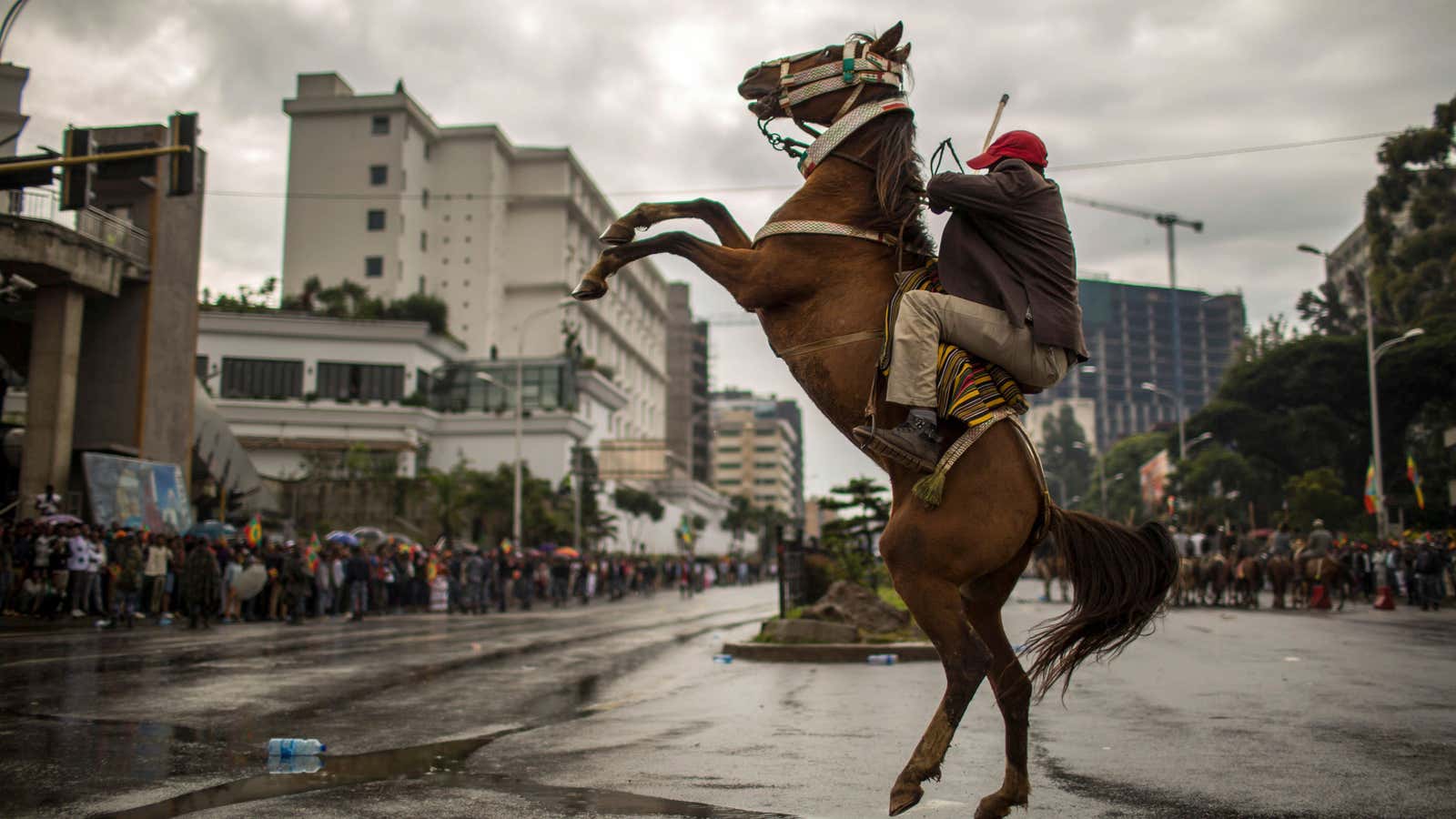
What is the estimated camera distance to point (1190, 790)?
206 inches

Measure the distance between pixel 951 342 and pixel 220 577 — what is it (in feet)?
74.8

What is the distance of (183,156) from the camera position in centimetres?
1742

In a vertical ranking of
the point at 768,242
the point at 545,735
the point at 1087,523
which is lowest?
the point at 545,735

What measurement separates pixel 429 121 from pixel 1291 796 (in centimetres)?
9083

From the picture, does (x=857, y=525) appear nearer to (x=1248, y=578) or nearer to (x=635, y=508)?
(x=1248, y=578)

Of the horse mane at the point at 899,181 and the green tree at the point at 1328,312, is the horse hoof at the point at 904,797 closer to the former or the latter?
the horse mane at the point at 899,181

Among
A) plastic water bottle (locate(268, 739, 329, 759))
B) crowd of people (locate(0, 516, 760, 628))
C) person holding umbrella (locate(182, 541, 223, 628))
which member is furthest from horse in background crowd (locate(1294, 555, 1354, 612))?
plastic water bottle (locate(268, 739, 329, 759))

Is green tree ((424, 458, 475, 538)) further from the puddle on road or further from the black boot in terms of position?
the black boot

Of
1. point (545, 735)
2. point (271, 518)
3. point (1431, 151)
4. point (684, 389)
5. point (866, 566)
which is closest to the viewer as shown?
point (545, 735)

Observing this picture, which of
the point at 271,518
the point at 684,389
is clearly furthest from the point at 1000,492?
the point at 684,389

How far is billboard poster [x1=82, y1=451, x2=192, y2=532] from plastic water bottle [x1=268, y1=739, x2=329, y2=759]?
947 inches

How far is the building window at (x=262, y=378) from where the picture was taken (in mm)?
67062

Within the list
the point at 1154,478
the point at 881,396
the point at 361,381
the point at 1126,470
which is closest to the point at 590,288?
the point at 881,396

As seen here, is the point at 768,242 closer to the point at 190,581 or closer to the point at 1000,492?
the point at 1000,492
